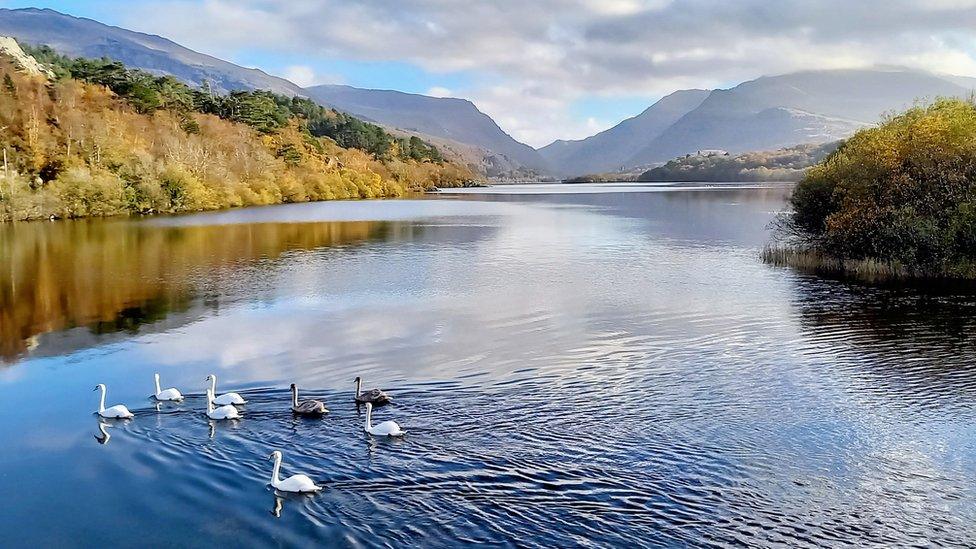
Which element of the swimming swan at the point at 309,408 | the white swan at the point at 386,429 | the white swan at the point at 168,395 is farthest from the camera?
the white swan at the point at 168,395

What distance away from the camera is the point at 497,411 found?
1588 cm

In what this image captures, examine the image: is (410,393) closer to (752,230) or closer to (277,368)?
(277,368)

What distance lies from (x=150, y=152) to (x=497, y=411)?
9096cm

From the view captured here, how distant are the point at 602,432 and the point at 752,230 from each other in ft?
175

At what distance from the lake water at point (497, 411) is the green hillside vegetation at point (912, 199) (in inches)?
141

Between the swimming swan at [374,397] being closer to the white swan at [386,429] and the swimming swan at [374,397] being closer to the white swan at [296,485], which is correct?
the white swan at [386,429]

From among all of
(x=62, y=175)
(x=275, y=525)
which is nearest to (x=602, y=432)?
(x=275, y=525)

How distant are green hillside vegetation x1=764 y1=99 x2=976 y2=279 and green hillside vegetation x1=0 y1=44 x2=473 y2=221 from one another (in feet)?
224

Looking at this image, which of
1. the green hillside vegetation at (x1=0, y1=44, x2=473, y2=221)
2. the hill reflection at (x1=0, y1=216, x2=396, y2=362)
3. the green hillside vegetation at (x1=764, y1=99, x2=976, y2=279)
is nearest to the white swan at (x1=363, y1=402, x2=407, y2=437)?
the hill reflection at (x1=0, y1=216, x2=396, y2=362)

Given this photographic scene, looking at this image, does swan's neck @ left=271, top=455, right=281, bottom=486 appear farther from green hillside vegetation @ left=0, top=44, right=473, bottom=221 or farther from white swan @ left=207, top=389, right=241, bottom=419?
green hillside vegetation @ left=0, top=44, right=473, bottom=221

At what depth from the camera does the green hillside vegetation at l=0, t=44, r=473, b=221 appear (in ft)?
250

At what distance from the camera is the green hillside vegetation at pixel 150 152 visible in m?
76.2

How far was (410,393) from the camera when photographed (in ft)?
57.1

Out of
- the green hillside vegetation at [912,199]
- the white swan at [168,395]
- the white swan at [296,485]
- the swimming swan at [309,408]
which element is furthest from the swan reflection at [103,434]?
the green hillside vegetation at [912,199]
